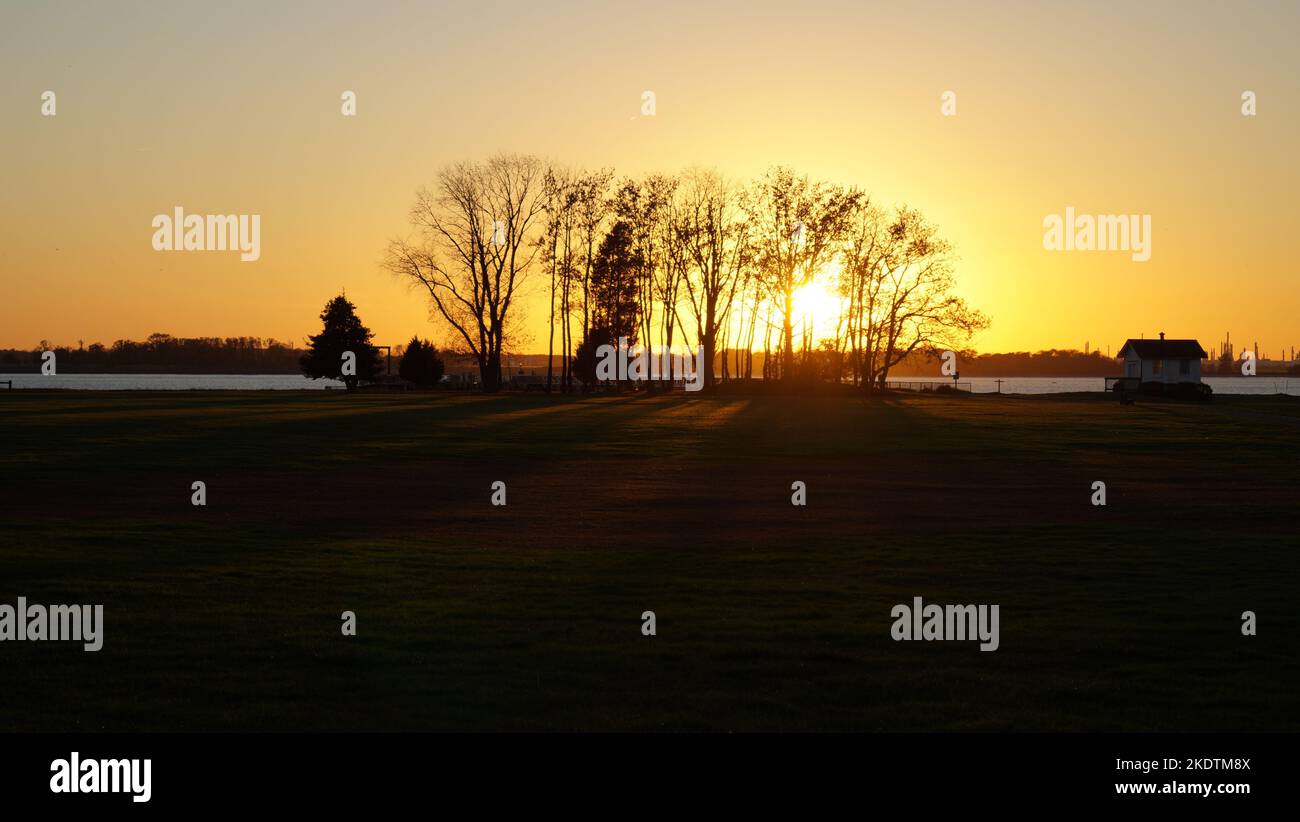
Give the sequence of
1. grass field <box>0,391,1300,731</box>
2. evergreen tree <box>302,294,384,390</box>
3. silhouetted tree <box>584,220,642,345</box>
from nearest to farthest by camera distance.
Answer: grass field <box>0,391,1300,731</box> < silhouetted tree <box>584,220,642,345</box> < evergreen tree <box>302,294,384,390</box>

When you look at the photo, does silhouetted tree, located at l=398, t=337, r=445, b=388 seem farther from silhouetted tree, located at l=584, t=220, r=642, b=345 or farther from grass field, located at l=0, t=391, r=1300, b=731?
grass field, located at l=0, t=391, r=1300, b=731

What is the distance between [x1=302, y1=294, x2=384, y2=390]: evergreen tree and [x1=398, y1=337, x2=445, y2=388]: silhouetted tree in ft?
16.0

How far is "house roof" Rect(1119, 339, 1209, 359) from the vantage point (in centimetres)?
10781

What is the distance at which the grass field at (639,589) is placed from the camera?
35.3 ft

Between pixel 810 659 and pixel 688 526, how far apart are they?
1041 centimetres

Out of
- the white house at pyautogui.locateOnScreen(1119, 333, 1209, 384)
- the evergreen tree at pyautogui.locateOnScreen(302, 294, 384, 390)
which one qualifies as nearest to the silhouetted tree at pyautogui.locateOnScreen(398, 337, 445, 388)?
the evergreen tree at pyautogui.locateOnScreen(302, 294, 384, 390)

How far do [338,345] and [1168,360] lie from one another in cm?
8613

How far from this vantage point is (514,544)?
20.3 metres

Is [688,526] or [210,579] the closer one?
[210,579]

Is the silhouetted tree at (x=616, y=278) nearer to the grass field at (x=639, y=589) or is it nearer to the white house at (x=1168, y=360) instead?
the white house at (x=1168, y=360)

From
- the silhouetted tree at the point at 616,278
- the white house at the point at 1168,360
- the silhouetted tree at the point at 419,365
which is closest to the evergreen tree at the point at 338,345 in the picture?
the silhouetted tree at the point at 419,365

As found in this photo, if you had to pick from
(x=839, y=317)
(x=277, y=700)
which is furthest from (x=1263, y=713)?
(x=839, y=317)

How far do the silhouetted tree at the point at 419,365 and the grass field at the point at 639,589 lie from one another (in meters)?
98.1
